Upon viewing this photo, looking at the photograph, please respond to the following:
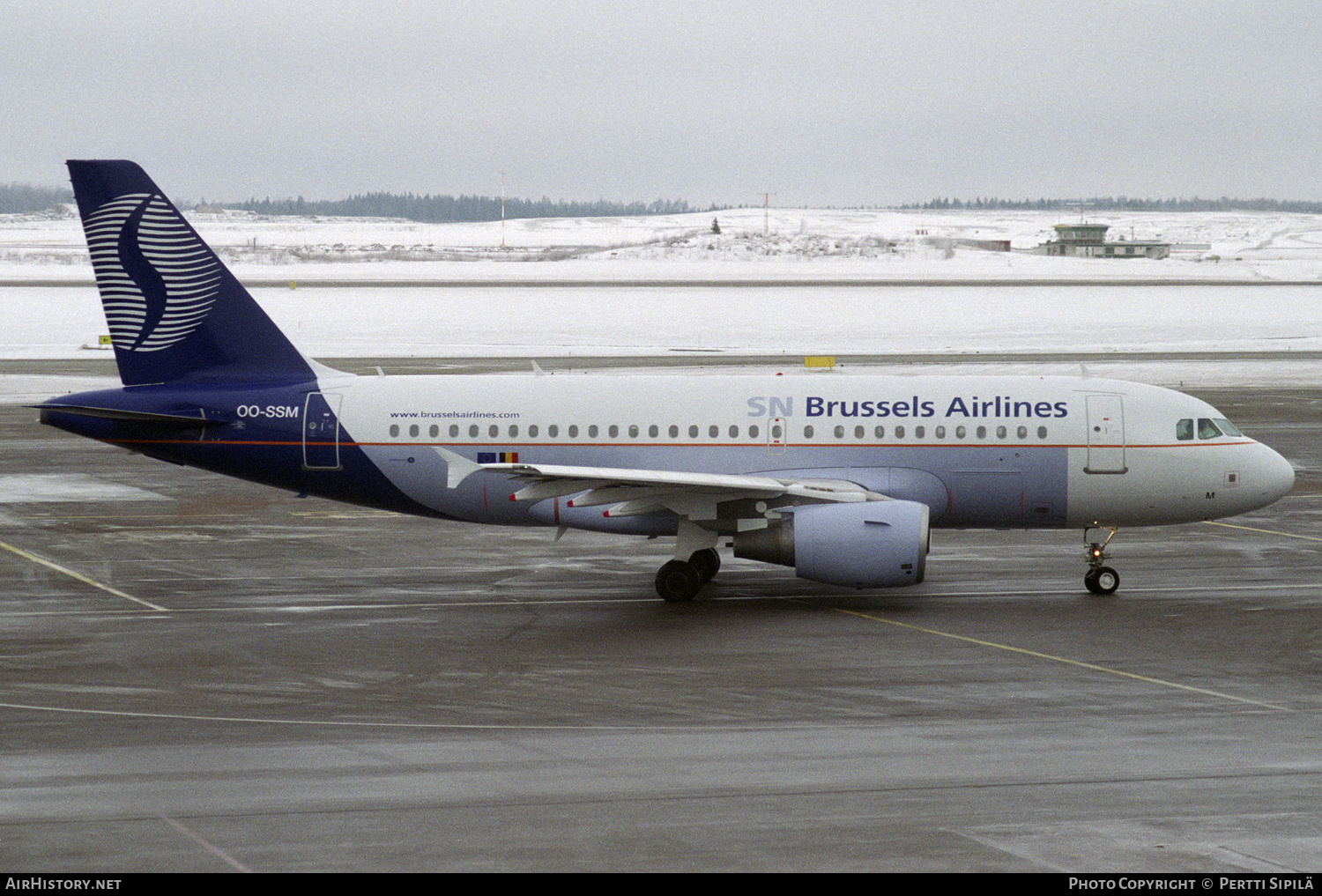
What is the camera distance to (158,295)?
2691 cm

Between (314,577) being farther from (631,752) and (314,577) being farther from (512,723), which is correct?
(631,752)

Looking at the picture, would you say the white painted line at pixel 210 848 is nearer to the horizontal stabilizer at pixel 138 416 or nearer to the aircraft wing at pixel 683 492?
the aircraft wing at pixel 683 492

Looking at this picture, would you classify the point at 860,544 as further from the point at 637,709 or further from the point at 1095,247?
the point at 1095,247

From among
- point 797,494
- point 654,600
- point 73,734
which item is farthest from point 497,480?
point 73,734

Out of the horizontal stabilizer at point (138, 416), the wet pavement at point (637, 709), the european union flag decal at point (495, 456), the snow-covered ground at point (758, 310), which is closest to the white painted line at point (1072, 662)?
the wet pavement at point (637, 709)

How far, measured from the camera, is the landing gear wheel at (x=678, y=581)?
2534cm

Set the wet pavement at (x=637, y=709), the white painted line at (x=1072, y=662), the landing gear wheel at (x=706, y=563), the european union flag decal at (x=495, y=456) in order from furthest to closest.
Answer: the european union flag decal at (x=495, y=456)
the landing gear wheel at (x=706, y=563)
the white painted line at (x=1072, y=662)
the wet pavement at (x=637, y=709)

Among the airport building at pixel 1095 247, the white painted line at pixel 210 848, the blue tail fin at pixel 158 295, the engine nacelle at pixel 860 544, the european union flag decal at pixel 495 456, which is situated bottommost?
the white painted line at pixel 210 848

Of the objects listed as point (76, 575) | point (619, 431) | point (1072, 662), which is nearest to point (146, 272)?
point (76, 575)

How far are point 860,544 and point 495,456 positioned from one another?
265 inches

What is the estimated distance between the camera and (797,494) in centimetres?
2469

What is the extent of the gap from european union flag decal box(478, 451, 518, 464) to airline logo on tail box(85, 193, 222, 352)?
5568mm

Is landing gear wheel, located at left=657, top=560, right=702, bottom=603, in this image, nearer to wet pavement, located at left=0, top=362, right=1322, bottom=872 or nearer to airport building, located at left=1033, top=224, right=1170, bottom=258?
wet pavement, located at left=0, top=362, right=1322, bottom=872

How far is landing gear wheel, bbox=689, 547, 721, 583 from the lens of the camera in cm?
2567
